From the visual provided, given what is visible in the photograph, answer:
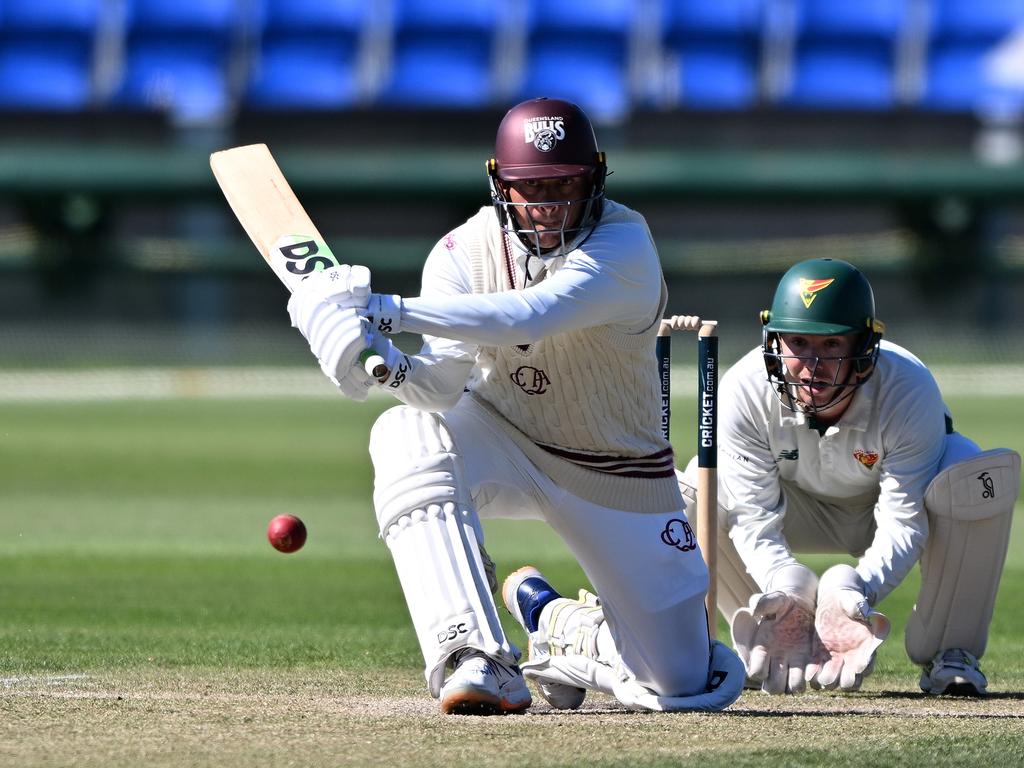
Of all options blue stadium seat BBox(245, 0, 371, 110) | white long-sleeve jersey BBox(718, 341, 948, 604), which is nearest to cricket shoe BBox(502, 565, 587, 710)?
white long-sleeve jersey BBox(718, 341, 948, 604)

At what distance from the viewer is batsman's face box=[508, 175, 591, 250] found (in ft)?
12.4

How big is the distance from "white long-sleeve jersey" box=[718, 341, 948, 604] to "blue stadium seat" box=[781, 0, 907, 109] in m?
22.5

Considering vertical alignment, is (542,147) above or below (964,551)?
above

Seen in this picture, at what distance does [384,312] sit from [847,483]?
5.09 feet

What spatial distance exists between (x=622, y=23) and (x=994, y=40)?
19.9ft

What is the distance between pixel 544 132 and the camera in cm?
378

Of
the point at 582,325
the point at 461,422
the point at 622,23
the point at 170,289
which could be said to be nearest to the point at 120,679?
the point at 461,422

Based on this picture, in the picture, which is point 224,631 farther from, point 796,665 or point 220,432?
point 220,432

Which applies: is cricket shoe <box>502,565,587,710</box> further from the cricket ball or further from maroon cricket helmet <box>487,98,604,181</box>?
maroon cricket helmet <box>487,98,604,181</box>

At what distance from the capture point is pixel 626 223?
3.83m

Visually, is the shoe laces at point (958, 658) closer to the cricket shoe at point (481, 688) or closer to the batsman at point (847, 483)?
the batsman at point (847, 483)

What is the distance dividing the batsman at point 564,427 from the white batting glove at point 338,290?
1 centimetres

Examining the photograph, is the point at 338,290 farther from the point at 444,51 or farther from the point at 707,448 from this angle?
the point at 444,51

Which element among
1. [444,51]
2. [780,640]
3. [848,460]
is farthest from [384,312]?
[444,51]
